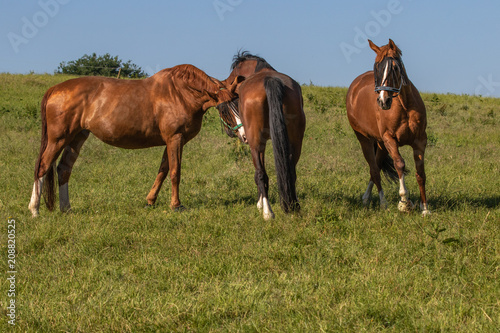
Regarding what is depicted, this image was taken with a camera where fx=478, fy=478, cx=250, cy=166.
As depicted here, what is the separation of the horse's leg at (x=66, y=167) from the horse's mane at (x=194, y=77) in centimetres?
175

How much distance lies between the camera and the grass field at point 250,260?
137 inches

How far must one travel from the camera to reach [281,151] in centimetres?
607

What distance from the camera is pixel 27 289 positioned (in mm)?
4246

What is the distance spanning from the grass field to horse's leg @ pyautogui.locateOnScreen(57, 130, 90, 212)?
0.23 metres

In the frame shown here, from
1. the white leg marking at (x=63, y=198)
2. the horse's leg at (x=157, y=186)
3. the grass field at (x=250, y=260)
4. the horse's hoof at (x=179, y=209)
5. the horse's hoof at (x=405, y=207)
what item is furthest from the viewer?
the horse's leg at (x=157, y=186)

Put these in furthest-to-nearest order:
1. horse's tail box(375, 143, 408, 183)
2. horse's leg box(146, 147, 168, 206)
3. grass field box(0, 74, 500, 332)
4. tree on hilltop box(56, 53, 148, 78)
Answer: tree on hilltop box(56, 53, 148, 78)
horse's tail box(375, 143, 408, 183)
horse's leg box(146, 147, 168, 206)
grass field box(0, 74, 500, 332)

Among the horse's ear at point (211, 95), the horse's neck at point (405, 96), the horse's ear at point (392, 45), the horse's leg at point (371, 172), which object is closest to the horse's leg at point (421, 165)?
the horse's neck at point (405, 96)

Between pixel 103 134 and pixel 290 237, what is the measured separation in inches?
137

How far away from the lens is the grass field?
3484 mm

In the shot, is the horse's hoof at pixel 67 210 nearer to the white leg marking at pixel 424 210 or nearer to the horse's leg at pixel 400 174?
the horse's leg at pixel 400 174

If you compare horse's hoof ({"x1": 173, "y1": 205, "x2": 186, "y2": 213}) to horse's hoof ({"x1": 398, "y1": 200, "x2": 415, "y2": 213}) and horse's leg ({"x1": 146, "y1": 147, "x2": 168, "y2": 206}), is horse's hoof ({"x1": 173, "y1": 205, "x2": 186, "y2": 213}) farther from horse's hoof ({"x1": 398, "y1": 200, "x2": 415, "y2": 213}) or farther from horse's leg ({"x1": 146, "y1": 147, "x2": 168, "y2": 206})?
horse's hoof ({"x1": 398, "y1": 200, "x2": 415, "y2": 213})

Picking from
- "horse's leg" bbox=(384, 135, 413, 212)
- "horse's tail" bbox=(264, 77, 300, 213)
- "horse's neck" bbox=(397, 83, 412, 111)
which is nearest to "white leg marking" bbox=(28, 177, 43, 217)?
"horse's tail" bbox=(264, 77, 300, 213)

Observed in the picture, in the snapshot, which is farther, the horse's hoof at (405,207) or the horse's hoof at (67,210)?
the horse's hoof at (67,210)

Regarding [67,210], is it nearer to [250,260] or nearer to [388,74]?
[250,260]
